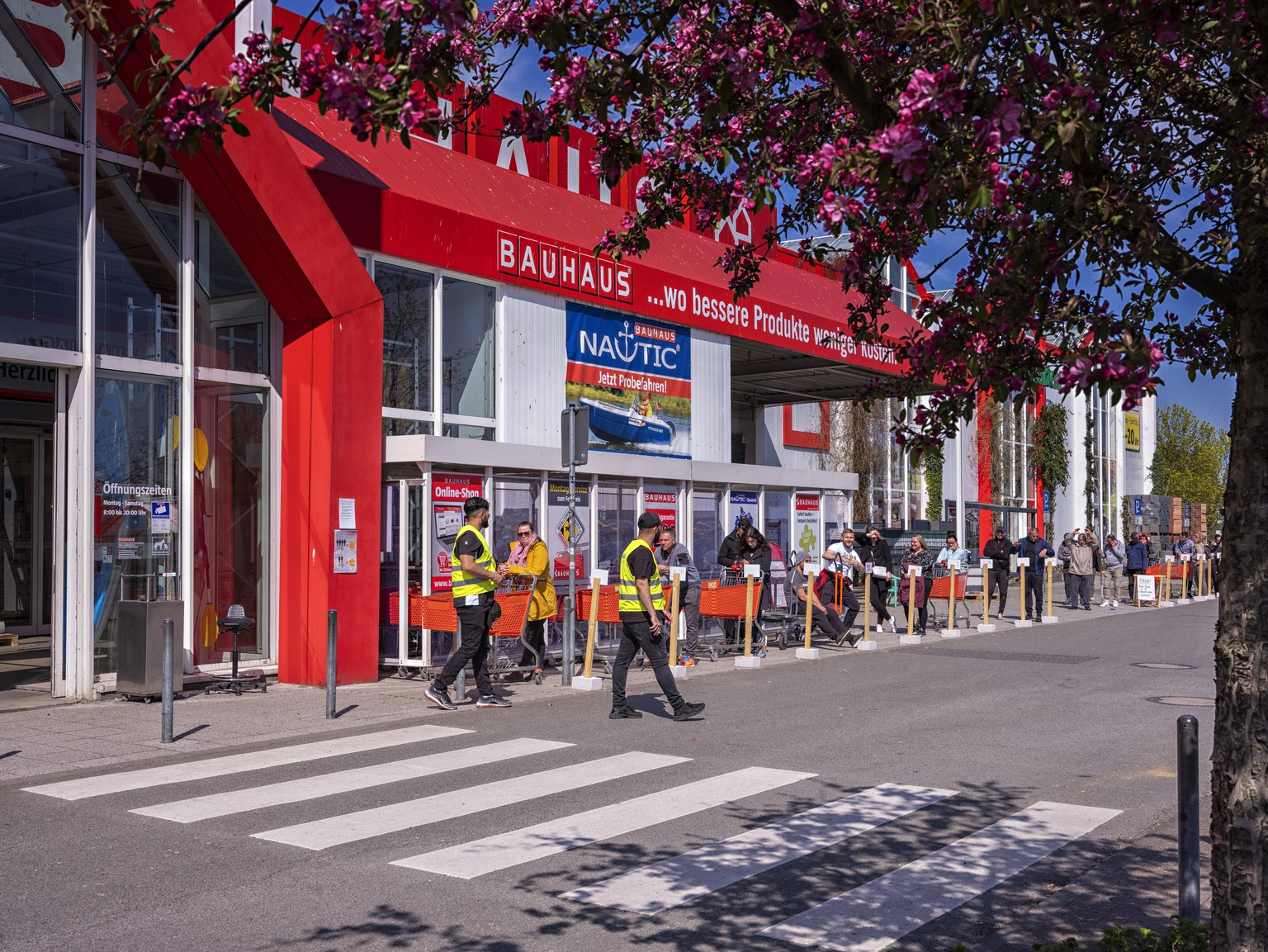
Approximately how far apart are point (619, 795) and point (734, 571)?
1024 centimetres

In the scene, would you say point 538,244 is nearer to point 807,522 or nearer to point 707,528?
point 707,528

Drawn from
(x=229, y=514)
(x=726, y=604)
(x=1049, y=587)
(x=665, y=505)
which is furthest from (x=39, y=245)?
(x=1049, y=587)

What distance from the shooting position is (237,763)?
29.1 feet

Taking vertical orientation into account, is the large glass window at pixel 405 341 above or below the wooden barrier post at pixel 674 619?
above

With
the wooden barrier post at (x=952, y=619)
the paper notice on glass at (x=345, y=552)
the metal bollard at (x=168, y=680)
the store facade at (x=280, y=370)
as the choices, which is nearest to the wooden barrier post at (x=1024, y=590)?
the wooden barrier post at (x=952, y=619)

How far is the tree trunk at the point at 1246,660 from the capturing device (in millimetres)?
3611

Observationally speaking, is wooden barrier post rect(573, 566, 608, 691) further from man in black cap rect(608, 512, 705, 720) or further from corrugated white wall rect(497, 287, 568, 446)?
corrugated white wall rect(497, 287, 568, 446)

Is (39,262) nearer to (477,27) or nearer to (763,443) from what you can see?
(477,27)

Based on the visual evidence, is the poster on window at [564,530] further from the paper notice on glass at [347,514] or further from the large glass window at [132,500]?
the large glass window at [132,500]

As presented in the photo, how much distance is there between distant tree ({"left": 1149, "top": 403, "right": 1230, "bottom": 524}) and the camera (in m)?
75.2

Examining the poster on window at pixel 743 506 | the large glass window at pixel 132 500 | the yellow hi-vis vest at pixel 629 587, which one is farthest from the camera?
the poster on window at pixel 743 506

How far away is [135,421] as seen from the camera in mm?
12375

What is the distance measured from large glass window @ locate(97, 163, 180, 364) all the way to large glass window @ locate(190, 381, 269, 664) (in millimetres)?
776

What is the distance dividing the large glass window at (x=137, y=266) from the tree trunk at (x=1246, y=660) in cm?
1082
